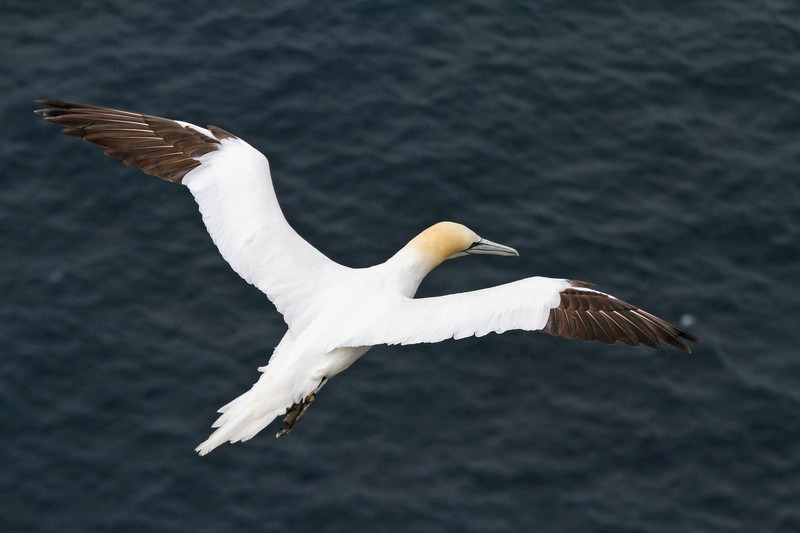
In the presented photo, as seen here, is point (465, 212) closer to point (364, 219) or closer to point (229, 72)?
point (364, 219)

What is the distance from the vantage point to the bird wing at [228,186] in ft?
50.7

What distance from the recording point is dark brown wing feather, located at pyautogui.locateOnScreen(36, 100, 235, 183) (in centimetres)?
1634

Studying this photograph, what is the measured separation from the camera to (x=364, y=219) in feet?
68.0

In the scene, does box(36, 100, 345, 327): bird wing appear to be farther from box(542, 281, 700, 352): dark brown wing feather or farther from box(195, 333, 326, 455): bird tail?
box(542, 281, 700, 352): dark brown wing feather

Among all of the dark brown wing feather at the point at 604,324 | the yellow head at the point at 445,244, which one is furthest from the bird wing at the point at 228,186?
the dark brown wing feather at the point at 604,324

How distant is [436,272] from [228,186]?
16.5 ft

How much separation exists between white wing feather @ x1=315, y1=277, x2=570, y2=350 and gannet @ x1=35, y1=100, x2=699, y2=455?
1cm

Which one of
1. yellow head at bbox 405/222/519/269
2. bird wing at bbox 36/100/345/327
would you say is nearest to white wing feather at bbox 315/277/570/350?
bird wing at bbox 36/100/345/327

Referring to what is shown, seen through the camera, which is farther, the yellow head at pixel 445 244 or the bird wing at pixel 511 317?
the yellow head at pixel 445 244

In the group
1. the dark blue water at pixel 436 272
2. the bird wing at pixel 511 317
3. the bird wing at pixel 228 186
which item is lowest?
the dark blue water at pixel 436 272

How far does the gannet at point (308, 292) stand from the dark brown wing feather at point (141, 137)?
12 millimetres

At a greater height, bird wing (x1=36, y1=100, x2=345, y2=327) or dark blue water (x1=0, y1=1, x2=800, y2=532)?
bird wing (x1=36, y1=100, x2=345, y2=327)

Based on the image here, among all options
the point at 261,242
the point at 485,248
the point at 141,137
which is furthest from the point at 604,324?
the point at 141,137

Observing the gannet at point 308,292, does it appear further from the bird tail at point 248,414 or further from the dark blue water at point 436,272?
the dark blue water at point 436,272
